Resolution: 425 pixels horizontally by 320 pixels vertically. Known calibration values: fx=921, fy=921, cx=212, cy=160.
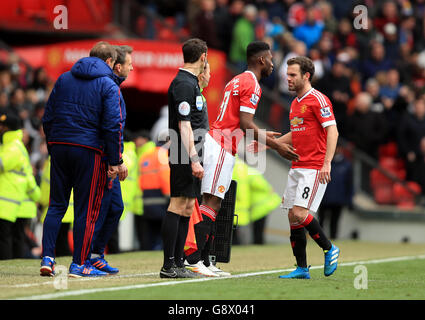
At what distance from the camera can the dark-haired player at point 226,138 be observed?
29.4 feet

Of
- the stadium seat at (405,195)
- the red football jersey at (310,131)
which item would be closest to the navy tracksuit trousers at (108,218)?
the red football jersey at (310,131)

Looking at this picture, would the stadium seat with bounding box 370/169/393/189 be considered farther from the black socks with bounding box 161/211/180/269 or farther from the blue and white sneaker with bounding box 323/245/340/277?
the black socks with bounding box 161/211/180/269

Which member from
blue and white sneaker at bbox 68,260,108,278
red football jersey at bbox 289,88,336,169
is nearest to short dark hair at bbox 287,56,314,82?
red football jersey at bbox 289,88,336,169

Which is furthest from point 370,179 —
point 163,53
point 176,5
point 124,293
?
point 124,293

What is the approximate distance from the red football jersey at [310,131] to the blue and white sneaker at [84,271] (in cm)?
219

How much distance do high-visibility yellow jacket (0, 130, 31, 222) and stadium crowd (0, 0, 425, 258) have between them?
401 centimetres

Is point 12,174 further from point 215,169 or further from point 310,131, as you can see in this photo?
point 310,131

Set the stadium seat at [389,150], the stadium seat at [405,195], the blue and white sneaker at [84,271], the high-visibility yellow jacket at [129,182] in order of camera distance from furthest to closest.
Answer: the stadium seat at [389,150]
the stadium seat at [405,195]
the high-visibility yellow jacket at [129,182]
the blue and white sneaker at [84,271]

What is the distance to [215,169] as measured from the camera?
29.6 feet

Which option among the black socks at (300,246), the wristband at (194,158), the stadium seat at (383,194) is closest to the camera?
the wristband at (194,158)

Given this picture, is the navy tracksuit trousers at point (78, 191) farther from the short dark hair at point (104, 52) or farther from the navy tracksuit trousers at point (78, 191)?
the short dark hair at point (104, 52)
